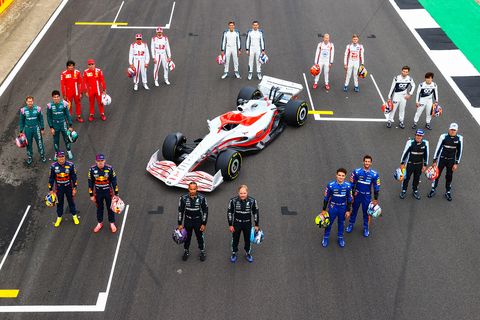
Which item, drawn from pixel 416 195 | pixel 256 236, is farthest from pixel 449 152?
pixel 256 236

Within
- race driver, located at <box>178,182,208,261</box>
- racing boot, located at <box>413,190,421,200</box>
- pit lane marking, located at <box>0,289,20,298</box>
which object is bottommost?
racing boot, located at <box>413,190,421,200</box>

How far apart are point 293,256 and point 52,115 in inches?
273

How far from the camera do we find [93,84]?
623 inches

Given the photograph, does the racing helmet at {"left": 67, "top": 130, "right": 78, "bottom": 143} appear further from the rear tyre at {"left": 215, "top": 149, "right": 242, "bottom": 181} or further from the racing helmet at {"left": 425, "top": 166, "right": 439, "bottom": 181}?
the racing helmet at {"left": 425, "top": 166, "right": 439, "bottom": 181}

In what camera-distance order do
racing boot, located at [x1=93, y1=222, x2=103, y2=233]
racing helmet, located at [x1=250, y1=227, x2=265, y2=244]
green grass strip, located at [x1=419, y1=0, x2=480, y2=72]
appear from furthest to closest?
green grass strip, located at [x1=419, y1=0, x2=480, y2=72] → racing boot, located at [x1=93, y1=222, x2=103, y2=233] → racing helmet, located at [x1=250, y1=227, x2=265, y2=244]

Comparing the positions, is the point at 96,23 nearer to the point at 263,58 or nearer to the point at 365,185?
the point at 263,58

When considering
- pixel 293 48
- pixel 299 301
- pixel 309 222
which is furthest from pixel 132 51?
pixel 299 301

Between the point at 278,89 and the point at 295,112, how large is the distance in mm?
1136

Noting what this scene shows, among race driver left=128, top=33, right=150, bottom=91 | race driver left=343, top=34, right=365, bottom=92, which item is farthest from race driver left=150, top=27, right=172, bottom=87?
race driver left=343, top=34, right=365, bottom=92

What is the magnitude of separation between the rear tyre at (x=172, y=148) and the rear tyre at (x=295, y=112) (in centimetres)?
335

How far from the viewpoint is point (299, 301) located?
1055 cm

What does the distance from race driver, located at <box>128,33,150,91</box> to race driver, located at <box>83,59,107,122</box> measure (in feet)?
5.75

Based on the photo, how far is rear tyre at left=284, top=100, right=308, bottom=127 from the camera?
51.7ft

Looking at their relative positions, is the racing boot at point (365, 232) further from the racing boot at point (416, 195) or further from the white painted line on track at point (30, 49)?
the white painted line on track at point (30, 49)
